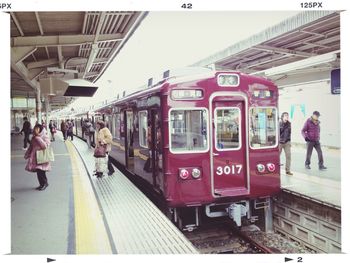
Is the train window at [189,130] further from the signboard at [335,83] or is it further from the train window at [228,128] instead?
the signboard at [335,83]

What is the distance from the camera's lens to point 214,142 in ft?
15.6

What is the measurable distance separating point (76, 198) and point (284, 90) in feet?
14.8

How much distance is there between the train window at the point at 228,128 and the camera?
4797 mm

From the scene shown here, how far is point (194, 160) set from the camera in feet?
15.4

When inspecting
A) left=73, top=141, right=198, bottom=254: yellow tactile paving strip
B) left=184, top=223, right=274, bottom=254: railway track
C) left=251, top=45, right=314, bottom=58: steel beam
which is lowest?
left=184, top=223, right=274, bottom=254: railway track

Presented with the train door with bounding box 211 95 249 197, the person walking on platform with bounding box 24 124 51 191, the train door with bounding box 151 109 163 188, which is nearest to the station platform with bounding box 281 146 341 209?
the train door with bounding box 211 95 249 197

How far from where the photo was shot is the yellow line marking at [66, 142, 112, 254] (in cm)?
347

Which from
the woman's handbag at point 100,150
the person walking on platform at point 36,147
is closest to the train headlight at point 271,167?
the woman's handbag at point 100,150

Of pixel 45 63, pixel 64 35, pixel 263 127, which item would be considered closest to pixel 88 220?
pixel 263 127

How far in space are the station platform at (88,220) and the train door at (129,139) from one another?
77 centimetres

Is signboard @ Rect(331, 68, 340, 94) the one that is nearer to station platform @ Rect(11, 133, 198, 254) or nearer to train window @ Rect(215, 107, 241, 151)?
train window @ Rect(215, 107, 241, 151)

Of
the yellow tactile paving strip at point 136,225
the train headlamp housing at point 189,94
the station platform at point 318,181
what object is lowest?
the yellow tactile paving strip at point 136,225
